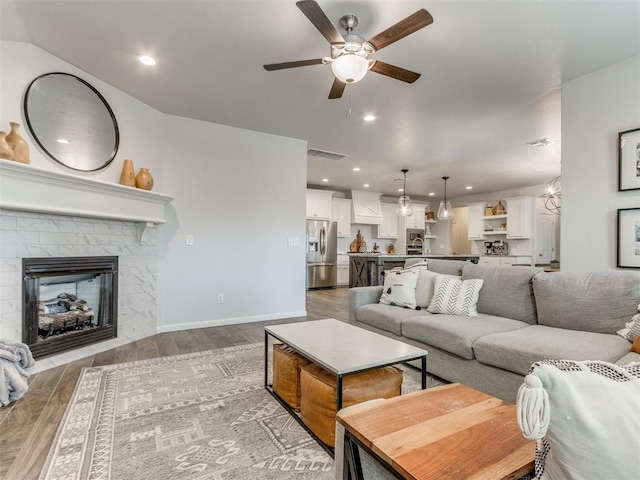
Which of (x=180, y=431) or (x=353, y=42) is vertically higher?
(x=353, y=42)

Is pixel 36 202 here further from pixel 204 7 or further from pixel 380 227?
pixel 380 227

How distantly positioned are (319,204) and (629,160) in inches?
238

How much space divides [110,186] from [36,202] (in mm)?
616

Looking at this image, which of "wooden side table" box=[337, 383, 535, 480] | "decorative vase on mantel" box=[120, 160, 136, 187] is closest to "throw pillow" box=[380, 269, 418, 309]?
"wooden side table" box=[337, 383, 535, 480]

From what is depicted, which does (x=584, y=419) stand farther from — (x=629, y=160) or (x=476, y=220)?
(x=476, y=220)

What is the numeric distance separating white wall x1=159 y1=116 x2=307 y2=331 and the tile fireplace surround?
11.1 inches

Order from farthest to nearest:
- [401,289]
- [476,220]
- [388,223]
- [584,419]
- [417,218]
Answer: [417,218]
[388,223]
[476,220]
[401,289]
[584,419]

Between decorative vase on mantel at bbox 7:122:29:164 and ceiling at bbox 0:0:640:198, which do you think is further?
decorative vase on mantel at bbox 7:122:29:164

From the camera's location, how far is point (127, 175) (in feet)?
11.0

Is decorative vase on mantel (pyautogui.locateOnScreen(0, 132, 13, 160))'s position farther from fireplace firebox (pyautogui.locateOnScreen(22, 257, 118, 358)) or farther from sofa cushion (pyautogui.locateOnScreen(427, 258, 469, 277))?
sofa cushion (pyautogui.locateOnScreen(427, 258, 469, 277))

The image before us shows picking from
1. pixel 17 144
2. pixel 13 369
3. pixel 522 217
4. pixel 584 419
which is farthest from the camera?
pixel 522 217

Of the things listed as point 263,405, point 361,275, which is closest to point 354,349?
point 263,405

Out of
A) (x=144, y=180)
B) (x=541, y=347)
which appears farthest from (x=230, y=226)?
(x=541, y=347)

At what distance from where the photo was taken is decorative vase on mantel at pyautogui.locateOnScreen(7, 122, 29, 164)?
2445mm
